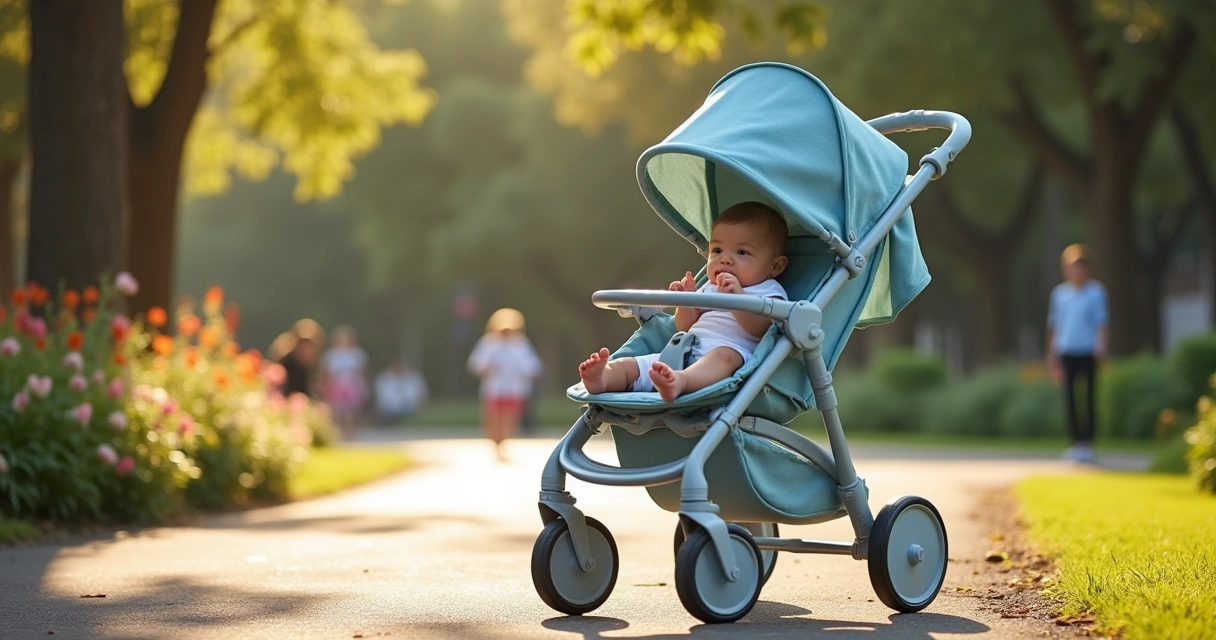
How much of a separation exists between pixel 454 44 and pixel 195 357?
130 ft

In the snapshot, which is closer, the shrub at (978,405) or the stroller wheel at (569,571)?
the stroller wheel at (569,571)

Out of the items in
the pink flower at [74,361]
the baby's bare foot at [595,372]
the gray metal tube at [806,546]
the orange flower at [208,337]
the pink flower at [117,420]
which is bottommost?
the gray metal tube at [806,546]

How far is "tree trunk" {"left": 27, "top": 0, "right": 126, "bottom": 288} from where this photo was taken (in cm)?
1205

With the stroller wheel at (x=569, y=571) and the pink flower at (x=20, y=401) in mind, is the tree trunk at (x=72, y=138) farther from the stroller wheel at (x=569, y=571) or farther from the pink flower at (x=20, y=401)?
the stroller wheel at (x=569, y=571)

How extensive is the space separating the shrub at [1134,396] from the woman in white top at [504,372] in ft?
23.2

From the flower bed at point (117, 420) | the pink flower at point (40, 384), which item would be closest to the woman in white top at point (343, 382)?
the flower bed at point (117, 420)

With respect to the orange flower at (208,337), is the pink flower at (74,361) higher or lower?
lower

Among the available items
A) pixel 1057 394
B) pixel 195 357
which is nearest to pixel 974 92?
pixel 1057 394

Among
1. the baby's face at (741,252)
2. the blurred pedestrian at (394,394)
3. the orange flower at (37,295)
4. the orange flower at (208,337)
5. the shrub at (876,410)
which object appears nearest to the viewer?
the baby's face at (741,252)

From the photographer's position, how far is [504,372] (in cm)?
2116

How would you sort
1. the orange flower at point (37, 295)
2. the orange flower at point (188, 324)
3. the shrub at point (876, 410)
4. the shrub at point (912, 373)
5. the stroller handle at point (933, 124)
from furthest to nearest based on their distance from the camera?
the shrub at point (912, 373) → the shrub at point (876, 410) → the orange flower at point (188, 324) → the orange flower at point (37, 295) → the stroller handle at point (933, 124)

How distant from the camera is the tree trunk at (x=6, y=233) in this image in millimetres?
25656

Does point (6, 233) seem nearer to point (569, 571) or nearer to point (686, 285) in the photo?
point (686, 285)

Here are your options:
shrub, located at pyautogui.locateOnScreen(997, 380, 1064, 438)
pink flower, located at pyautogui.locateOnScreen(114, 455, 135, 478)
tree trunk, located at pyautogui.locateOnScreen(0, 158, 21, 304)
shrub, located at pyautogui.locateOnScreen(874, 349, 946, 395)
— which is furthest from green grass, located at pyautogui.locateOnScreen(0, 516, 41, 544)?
shrub, located at pyautogui.locateOnScreen(874, 349, 946, 395)
